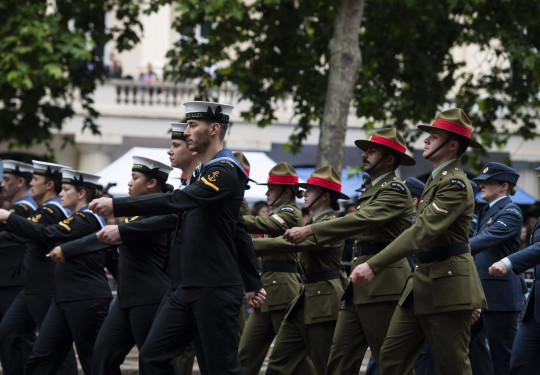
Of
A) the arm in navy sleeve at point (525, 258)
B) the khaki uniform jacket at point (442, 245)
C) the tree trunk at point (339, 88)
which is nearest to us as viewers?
the khaki uniform jacket at point (442, 245)

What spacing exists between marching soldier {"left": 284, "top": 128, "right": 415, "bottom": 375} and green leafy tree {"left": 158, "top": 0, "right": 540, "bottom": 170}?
9.63 m

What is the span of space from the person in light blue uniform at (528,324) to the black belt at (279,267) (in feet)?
6.74

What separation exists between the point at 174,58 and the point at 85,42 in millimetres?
2479

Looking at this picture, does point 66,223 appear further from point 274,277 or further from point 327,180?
point 327,180

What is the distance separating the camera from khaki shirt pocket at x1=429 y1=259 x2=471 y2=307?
6.73 meters

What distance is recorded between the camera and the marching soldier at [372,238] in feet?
23.8

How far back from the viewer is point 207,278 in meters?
6.35

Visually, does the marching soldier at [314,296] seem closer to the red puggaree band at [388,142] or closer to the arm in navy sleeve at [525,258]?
the red puggaree band at [388,142]

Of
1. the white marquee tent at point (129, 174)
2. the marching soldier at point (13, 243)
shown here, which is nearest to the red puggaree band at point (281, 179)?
the marching soldier at point (13, 243)

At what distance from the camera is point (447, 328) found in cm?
676

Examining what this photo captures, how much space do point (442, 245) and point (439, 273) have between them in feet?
0.62

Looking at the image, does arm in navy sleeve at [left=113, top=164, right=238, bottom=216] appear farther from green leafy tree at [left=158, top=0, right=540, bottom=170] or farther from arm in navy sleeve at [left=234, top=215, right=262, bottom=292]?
green leafy tree at [left=158, top=0, right=540, bottom=170]

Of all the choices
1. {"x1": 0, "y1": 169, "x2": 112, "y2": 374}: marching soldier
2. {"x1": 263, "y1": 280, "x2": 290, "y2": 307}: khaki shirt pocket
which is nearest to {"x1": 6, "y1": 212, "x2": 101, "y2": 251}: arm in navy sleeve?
{"x1": 0, "y1": 169, "x2": 112, "y2": 374}: marching soldier

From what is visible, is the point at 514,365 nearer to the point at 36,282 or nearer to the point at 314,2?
the point at 36,282
